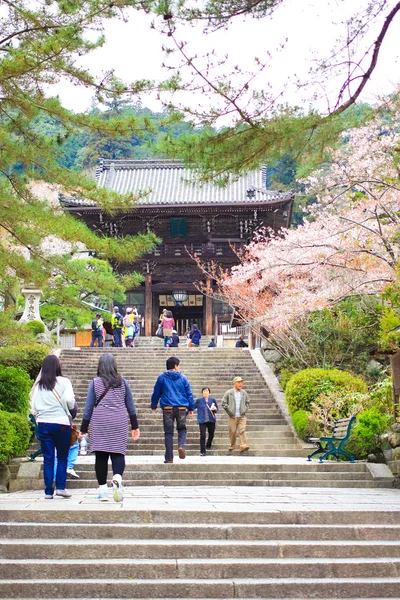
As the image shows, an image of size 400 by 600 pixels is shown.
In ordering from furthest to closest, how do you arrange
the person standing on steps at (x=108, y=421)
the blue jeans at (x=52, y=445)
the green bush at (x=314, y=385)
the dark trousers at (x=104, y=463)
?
the green bush at (x=314, y=385) < the blue jeans at (x=52, y=445) < the dark trousers at (x=104, y=463) < the person standing on steps at (x=108, y=421)

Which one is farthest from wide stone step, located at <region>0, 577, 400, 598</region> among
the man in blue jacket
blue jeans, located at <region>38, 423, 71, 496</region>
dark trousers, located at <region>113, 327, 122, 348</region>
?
dark trousers, located at <region>113, 327, 122, 348</region>

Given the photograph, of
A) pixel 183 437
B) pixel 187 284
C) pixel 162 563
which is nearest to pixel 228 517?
pixel 162 563

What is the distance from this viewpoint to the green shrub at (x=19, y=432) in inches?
420

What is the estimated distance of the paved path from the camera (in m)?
6.47

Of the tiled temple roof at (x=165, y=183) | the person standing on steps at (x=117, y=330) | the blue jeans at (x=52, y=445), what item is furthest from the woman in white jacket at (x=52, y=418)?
the tiled temple roof at (x=165, y=183)

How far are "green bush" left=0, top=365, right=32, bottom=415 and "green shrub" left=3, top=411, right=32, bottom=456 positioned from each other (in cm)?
101

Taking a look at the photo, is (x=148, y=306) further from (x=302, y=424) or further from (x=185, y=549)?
(x=185, y=549)

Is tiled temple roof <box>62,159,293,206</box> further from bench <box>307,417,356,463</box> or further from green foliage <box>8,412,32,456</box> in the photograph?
green foliage <box>8,412,32,456</box>

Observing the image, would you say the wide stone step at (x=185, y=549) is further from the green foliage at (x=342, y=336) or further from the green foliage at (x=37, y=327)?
the green foliage at (x=37, y=327)

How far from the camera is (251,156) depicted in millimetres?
7305

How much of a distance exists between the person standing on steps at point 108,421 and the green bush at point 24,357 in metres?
9.15

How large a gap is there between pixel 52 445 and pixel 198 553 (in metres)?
2.42

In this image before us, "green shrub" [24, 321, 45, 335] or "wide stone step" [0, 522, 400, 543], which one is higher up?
"green shrub" [24, 321, 45, 335]

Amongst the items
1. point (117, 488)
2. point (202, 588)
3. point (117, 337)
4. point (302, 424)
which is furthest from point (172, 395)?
point (117, 337)
